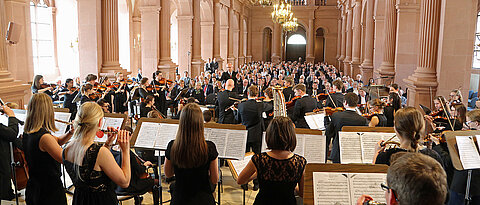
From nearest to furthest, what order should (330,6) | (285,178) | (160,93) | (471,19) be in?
(285,178), (471,19), (160,93), (330,6)

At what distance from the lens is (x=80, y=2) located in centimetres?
1253

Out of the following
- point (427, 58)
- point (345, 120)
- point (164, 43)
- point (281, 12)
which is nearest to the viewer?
point (345, 120)

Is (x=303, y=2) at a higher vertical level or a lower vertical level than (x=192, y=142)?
higher

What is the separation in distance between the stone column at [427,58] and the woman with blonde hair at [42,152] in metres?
8.27

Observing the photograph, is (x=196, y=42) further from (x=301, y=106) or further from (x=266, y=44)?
(x=266, y=44)

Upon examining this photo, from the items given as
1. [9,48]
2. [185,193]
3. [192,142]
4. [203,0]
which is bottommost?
[185,193]

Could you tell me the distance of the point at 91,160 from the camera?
133 inches

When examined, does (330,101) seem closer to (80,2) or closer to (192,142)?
(192,142)

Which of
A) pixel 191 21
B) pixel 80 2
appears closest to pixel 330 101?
pixel 80 2

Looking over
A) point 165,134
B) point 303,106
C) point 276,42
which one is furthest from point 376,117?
point 276,42

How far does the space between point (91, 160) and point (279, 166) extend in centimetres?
161

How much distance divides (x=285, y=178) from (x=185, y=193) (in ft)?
3.15

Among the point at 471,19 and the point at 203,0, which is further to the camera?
the point at 203,0

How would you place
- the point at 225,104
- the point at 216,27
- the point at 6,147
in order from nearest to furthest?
1. the point at 6,147
2. the point at 225,104
3. the point at 216,27
